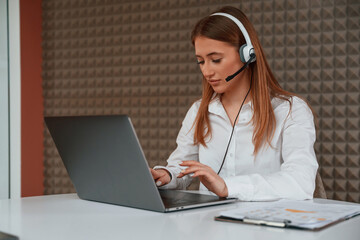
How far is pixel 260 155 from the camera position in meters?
1.70

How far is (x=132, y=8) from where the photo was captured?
329cm

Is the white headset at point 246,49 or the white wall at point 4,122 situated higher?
the white headset at point 246,49

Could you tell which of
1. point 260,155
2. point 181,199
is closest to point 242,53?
point 260,155

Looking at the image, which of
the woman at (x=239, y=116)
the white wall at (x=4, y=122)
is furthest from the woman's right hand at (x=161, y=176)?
the white wall at (x=4, y=122)

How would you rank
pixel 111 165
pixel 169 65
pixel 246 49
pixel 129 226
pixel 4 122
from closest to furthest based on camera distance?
1. pixel 129 226
2. pixel 111 165
3. pixel 246 49
4. pixel 4 122
5. pixel 169 65

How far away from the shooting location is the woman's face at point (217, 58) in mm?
1650

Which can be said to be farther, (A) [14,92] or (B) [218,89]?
(A) [14,92]

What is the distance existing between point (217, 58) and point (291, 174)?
1.60ft

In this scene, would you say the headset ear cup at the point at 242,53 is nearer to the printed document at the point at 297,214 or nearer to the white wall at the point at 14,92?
the printed document at the point at 297,214

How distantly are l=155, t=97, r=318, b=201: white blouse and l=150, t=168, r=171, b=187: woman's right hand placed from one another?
35 mm

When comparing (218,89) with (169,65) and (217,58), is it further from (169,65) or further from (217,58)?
(169,65)

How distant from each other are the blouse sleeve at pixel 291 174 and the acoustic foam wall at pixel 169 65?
1138 mm

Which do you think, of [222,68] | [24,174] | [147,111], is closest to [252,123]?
[222,68]

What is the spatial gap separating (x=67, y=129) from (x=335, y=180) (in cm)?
194
